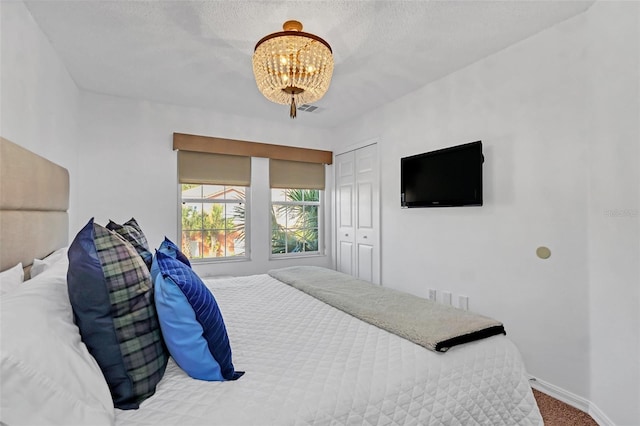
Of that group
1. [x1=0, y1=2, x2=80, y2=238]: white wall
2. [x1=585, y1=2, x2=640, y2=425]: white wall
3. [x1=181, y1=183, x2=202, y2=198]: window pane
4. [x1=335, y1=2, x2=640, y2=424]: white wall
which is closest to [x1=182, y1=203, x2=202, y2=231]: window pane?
[x1=181, y1=183, x2=202, y2=198]: window pane

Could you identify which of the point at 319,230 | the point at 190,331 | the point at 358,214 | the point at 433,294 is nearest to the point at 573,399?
the point at 433,294

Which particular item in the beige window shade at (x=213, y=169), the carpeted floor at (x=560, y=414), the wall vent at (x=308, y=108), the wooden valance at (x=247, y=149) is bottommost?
the carpeted floor at (x=560, y=414)

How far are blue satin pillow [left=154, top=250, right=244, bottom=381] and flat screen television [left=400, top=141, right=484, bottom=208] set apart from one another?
7.26 feet

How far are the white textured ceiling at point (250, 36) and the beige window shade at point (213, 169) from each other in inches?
30.7

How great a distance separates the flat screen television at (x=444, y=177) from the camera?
2.59 metres

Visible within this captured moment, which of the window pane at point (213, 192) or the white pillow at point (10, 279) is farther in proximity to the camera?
the window pane at point (213, 192)

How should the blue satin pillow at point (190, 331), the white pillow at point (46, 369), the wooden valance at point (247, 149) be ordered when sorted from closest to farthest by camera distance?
the white pillow at point (46, 369) → the blue satin pillow at point (190, 331) → the wooden valance at point (247, 149)

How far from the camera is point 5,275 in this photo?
3.87 ft

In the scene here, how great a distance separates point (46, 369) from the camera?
0.75m

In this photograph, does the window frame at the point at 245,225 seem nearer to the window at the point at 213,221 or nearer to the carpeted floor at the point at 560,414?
the window at the point at 213,221

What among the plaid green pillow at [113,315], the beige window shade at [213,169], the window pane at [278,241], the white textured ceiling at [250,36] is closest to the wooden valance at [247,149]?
the beige window shade at [213,169]

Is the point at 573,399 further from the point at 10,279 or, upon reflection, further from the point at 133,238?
the point at 10,279

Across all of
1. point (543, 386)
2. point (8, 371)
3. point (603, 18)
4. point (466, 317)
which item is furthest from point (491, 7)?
point (8, 371)

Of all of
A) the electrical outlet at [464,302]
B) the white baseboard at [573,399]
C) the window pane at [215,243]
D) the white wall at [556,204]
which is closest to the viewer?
the white wall at [556,204]
